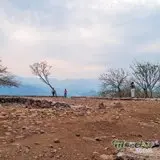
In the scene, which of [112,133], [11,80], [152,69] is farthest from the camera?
[152,69]

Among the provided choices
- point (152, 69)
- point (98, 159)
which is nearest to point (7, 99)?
point (98, 159)

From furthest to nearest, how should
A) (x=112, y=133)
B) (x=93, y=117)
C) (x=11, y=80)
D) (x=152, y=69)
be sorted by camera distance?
(x=152, y=69)
(x=11, y=80)
(x=93, y=117)
(x=112, y=133)

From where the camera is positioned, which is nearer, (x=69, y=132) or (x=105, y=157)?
(x=105, y=157)

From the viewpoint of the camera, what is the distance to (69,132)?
7.86m

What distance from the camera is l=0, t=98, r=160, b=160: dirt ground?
22.9 feet

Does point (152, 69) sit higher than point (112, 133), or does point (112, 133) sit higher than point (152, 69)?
point (152, 69)

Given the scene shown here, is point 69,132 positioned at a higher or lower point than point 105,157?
higher

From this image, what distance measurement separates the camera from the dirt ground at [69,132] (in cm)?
697

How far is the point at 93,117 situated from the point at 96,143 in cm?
166

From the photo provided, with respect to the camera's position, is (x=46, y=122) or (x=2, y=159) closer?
(x=2, y=159)

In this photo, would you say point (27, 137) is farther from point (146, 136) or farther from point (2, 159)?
point (146, 136)

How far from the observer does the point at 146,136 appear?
8.30 m

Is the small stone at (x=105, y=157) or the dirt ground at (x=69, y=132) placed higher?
the dirt ground at (x=69, y=132)

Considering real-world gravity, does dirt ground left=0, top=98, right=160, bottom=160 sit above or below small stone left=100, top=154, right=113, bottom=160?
above
